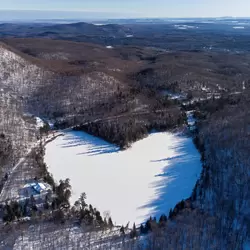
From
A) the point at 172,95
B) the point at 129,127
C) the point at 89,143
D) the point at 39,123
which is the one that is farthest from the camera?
the point at 172,95

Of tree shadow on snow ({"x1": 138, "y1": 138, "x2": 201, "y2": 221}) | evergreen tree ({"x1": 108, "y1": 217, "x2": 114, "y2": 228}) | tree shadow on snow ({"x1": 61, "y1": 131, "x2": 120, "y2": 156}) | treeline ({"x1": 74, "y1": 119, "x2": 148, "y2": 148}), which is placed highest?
treeline ({"x1": 74, "y1": 119, "x2": 148, "y2": 148})

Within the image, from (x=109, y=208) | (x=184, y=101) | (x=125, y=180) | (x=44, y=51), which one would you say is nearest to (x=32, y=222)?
(x=109, y=208)

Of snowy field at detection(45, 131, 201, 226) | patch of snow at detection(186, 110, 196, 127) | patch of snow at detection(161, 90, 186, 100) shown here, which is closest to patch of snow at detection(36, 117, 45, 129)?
snowy field at detection(45, 131, 201, 226)

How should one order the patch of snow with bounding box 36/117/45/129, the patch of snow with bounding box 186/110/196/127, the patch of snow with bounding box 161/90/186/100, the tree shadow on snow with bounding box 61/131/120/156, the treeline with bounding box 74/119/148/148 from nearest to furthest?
1. the tree shadow on snow with bounding box 61/131/120/156
2. the treeline with bounding box 74/119/148/148
3. the patch of snow with bounding box 36/117/45/129
4. the patch of snow with bounding box 186/110/196/127
5. the patch of snow with bounding box 161/90/186/100

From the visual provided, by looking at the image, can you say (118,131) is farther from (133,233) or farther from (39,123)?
(133,233)

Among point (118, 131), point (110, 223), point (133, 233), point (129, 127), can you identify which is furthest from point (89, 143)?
point (133, 233)

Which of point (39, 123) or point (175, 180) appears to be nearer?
point (175, 180)

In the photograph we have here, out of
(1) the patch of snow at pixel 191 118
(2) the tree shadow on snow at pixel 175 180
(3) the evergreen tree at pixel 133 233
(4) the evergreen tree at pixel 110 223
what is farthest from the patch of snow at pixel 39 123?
(3) the evergreen tree at pixel 133 233

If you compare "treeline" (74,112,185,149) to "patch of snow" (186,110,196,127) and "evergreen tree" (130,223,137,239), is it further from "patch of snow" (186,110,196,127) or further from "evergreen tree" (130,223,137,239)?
"evergreen tree" (130,223,137,239)

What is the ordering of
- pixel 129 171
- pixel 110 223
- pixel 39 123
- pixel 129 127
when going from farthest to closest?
pixel 39 123 < pixel 129 127 < pixel 129 171 < pixel 110 223

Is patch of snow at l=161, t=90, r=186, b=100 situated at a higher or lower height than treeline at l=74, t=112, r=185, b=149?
higher
